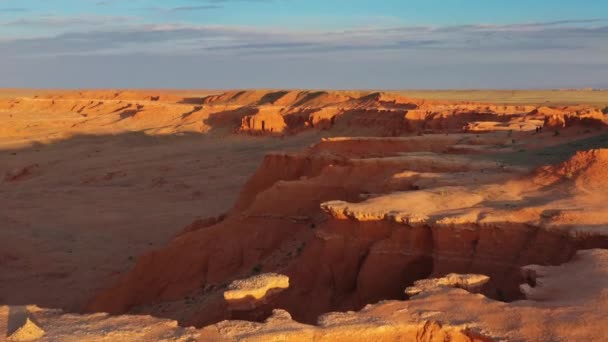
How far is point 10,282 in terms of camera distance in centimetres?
2005

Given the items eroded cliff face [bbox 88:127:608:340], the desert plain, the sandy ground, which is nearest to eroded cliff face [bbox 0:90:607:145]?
the sandy ground

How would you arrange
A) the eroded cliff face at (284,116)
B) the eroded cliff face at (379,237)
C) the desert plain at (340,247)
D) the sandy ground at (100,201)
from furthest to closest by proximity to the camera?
the eroded cliff face at (284,116)
the sandy ground at (100,201)
the eroded cliff face at (379,237)
the desert plain at (340,247)

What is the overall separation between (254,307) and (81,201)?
25.4 m

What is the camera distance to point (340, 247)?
13336 millimetres

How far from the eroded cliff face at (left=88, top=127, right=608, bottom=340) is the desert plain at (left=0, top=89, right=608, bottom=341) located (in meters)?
0.03

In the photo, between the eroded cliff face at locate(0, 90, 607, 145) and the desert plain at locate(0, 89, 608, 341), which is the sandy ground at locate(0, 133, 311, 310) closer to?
the desert plain at locate(0, 89, 608, 341)

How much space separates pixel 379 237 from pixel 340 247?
2.72 feet

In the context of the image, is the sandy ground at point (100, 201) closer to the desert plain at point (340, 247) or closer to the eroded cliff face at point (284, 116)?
the desert plain at point (340, 247)

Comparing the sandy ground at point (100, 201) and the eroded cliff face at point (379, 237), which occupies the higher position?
the eroded cliff face at point (379, 237)

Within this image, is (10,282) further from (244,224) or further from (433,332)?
(433,332)

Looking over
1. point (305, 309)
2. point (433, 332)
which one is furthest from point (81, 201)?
point (433, 332)

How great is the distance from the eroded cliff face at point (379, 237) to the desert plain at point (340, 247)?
0.03 m

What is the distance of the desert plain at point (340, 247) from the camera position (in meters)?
8.56

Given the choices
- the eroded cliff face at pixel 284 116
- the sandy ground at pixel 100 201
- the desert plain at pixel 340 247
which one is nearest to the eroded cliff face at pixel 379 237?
the desert plain at pixel 340 247
